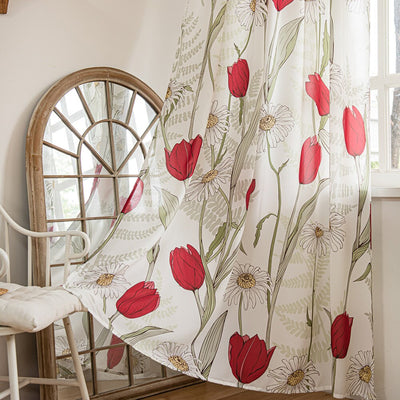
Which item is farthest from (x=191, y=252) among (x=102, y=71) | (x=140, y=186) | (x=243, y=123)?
(x=102, y=71)

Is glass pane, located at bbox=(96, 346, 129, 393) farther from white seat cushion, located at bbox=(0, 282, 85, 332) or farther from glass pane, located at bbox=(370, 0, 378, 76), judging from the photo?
glass pane, located at bbox=(370, 0, 378, 76)

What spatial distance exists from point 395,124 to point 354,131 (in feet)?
1.18

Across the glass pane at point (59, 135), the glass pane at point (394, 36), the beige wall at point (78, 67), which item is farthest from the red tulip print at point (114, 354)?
the glass pane at point (394, 36)

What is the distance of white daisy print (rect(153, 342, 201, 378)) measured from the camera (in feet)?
6.45

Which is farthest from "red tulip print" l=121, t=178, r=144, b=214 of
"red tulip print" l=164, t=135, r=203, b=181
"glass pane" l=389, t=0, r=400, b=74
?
"glass pane" l=389, t=0, r=400, b=74

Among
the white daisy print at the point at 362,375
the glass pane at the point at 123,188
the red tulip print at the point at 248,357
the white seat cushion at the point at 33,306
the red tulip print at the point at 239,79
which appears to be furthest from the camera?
the glass pane at the point at 123,188

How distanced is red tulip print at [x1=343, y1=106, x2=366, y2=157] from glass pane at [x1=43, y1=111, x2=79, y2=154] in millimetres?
1059

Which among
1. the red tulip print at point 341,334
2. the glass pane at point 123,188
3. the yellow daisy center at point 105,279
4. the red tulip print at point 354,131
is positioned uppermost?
the red tulip print at point 354,131

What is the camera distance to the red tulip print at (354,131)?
189 cm

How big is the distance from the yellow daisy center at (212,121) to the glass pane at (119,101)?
468 millimetres

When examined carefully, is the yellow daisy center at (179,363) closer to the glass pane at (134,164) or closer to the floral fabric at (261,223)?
the floral fabric at (261,223)

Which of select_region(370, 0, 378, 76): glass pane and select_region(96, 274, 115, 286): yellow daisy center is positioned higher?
select_region(370, 0, 378, 76): glass pane

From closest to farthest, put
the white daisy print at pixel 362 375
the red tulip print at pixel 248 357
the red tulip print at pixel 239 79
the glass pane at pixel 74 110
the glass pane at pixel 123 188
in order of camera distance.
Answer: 1. the white daisy print at pixel 362 375
2. the red tulip print at pixel 248 357
3. the red tulip print at pixel 239 79
4. the glass pane at pixel 74 110
5. the glass pane at pixel 123 188

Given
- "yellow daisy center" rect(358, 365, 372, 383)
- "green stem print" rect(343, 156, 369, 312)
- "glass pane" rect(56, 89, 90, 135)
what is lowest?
"yellow daisy center" rect(358, 365, 372, 383)
